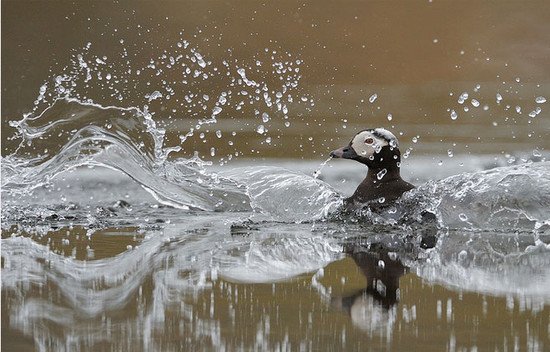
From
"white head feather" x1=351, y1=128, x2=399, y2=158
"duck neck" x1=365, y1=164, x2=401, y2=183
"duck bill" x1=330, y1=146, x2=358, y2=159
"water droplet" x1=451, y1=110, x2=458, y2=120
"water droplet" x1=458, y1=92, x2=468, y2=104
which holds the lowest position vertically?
"duck neck" x1=365, y1=164, x2=401, y2=183

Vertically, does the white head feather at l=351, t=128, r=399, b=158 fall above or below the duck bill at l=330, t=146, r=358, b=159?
above

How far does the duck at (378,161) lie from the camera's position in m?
7.39

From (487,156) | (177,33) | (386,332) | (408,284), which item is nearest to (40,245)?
(408,284)

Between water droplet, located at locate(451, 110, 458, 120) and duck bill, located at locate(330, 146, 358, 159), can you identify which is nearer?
duck bill, located at locate(330, 146, 358, 159)

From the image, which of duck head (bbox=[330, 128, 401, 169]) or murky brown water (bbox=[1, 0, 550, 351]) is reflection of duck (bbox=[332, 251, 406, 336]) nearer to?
murky brown water (bbox=[1, 0, 550, 351])

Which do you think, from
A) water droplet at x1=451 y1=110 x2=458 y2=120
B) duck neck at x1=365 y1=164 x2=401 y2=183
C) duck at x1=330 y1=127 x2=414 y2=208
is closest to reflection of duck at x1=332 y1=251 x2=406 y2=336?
duck at x1=330 y1=127 x2=414 y2=208

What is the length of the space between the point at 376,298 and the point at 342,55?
988 cm

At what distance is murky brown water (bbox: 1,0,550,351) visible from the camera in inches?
146

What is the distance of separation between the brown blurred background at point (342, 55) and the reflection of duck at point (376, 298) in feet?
16.9

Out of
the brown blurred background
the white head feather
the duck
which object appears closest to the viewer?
the duck

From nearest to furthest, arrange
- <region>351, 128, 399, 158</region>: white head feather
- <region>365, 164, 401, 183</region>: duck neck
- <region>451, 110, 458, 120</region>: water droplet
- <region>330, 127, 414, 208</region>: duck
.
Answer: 1. <region>330, 127, 414, 208</region>: duck
2. <region>365, 164, 401, 183</region>: duck neck
3. <region>351, 128, 399, 158</region>: white head feather
4. <region>451, 110, 458, 120</region>: water droplet

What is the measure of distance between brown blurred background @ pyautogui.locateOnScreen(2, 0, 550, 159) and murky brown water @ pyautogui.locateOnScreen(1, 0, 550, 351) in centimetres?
3

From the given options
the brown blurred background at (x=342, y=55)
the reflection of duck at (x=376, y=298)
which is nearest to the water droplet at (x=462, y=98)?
the brown blurred background at (x=342, y=55)

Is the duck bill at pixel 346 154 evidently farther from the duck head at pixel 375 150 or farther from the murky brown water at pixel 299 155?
the murky brown water at pixel 299 155
